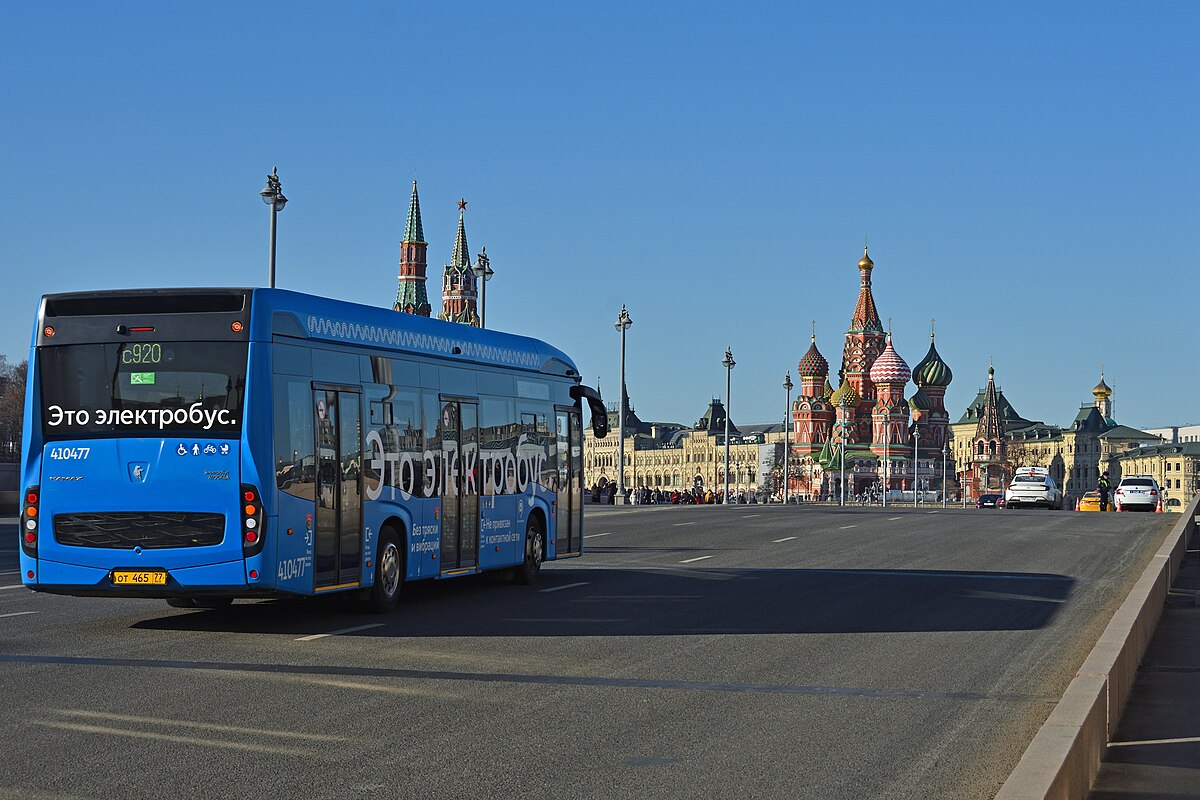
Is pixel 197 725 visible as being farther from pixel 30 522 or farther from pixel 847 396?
pixel 847 396

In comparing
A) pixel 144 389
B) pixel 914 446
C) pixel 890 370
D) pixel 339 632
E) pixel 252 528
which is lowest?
pixel 339 632

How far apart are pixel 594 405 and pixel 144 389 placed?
24.7ft

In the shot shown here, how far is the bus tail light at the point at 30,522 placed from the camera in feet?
45.8

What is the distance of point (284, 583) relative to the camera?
1381 cm

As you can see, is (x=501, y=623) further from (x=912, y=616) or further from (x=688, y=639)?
(x=912, y=616)

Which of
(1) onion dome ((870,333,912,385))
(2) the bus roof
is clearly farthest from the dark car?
(1) onion dome ((870,333,912,385))

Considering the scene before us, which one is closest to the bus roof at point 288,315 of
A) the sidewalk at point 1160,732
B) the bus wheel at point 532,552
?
the bus wheel at point 532,552

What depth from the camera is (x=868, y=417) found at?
586 feet

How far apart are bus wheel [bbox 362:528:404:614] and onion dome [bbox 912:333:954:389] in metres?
177

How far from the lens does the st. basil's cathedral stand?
558ft

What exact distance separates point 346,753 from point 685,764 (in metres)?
1.79

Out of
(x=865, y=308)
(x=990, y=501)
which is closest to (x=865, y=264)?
(x=865, y=308)

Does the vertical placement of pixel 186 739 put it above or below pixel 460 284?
below

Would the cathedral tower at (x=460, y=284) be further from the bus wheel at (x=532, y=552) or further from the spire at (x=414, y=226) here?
the bus wheel at (x=532, y=552)
